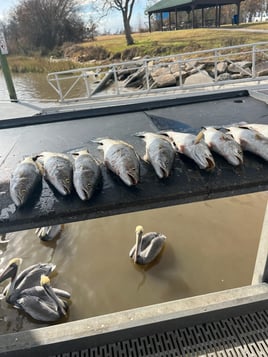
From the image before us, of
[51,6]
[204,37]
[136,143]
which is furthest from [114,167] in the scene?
[51,6]

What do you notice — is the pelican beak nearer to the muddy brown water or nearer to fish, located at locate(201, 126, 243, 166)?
the muddy brown water

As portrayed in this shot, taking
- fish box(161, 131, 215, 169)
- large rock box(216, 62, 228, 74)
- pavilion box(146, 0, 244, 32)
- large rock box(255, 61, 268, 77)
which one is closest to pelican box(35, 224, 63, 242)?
fish box(161, 131, 215, 169)

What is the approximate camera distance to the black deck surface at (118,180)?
6.31ft

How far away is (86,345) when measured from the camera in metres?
2.57

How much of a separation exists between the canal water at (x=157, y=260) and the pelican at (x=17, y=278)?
13.4 inches

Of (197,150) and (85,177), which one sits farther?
(197,150)

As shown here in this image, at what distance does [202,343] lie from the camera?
255cm

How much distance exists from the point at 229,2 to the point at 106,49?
1308cm

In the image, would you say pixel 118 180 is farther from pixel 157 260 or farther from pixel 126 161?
pixel 157 260

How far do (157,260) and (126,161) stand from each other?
10.4ft

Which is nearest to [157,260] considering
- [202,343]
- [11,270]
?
[11,270]

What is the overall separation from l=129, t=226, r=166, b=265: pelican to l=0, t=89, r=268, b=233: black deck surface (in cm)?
199

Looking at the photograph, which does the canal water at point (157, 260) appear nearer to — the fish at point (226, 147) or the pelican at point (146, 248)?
the pelican at point (146, 248)

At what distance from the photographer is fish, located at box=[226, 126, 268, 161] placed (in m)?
2.23
